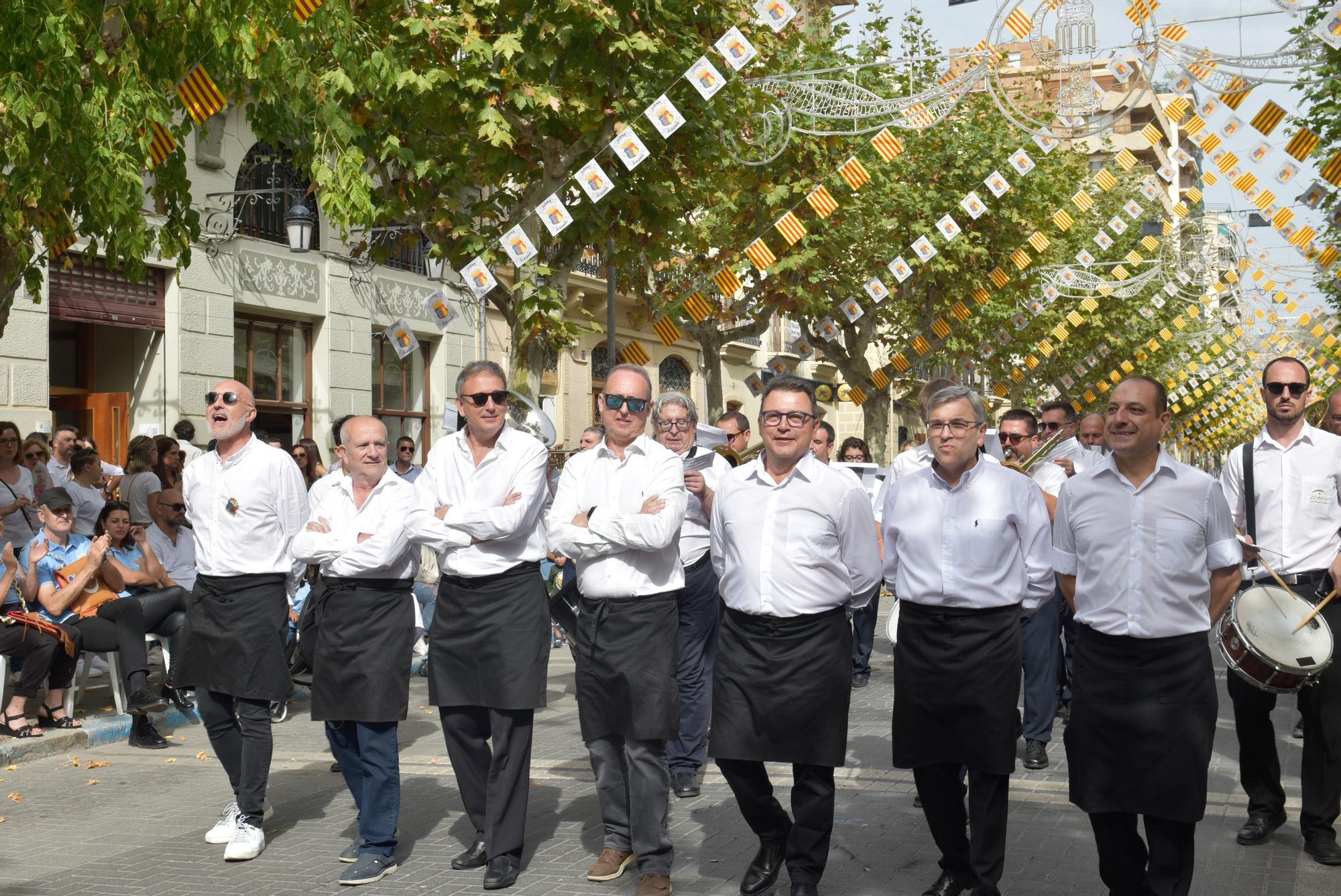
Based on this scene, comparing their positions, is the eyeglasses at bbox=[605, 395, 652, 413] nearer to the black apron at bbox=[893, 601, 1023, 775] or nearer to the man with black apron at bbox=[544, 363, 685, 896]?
the man with black apron at bbox=[544, 363, 685, 896]

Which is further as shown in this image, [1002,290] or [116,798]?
[1002,290]

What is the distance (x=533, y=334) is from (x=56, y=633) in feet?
21.3

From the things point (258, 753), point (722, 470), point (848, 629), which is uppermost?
point (722, 470)

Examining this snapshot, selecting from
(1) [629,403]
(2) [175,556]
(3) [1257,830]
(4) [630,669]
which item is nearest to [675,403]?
(1) [629,403]

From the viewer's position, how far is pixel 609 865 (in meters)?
6.50

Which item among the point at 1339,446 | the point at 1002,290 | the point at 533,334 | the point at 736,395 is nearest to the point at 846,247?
the point at 1002,290

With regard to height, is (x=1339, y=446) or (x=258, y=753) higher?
(x=1339, y=446)

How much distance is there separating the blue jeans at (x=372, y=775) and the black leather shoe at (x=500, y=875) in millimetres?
535

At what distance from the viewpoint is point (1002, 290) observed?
36.4 m

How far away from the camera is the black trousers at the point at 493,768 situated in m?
6.52

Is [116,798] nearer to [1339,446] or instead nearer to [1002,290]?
[1339,446]

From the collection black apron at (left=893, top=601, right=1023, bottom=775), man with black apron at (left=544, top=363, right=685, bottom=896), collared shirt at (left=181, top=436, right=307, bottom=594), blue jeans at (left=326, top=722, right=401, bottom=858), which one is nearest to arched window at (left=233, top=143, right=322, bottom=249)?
collared shirt at (left=181, top=436, right=307, bottom=594)

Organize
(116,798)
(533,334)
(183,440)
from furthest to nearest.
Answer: (183,440) → (533,334) → (116,798)

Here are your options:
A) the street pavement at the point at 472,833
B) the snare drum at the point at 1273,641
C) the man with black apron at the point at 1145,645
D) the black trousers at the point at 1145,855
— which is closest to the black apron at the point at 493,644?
the street pavement at the point at 472,833
